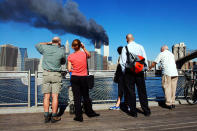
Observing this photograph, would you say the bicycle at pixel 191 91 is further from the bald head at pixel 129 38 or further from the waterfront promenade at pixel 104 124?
the bald head at pixel 129 38

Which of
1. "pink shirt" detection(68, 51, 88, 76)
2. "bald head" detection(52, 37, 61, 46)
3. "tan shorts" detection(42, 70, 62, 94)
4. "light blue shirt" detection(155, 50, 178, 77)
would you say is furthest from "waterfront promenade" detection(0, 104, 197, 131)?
"bald head" detection(52, 37, 61, 46)

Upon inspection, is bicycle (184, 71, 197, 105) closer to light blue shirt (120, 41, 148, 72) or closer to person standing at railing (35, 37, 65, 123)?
light blue shirt (120, 41, 148, 72)

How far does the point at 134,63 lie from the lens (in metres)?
4.15

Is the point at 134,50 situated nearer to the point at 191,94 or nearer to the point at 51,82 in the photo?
the point at 51,82

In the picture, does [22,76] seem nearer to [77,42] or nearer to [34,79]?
[34,79]

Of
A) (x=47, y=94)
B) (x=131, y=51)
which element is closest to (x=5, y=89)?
(x=47, y=94)

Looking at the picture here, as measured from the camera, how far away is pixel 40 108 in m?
5.04

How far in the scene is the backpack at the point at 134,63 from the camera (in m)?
4.16

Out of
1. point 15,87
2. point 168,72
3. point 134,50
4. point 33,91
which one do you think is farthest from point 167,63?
point 15,87

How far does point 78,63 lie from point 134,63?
1214 mm

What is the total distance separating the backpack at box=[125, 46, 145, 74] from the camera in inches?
164

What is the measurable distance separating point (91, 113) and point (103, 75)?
179 cm

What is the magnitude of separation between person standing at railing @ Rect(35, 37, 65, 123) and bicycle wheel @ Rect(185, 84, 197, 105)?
3976 mm

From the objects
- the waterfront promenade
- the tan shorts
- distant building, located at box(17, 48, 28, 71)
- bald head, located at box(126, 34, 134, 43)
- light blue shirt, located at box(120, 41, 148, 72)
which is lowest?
the waterfront promenade
